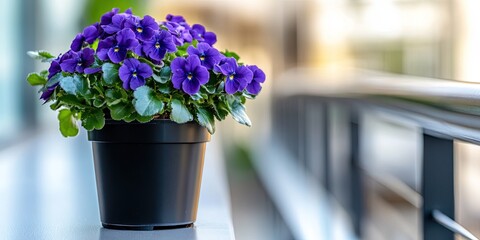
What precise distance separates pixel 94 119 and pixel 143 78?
0.06m

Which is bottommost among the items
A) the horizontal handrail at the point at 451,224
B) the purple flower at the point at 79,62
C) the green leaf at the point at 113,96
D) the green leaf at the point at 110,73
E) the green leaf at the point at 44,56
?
the horizontal handrail at the point at 451,224

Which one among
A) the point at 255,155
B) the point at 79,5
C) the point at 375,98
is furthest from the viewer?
the point at 79,5

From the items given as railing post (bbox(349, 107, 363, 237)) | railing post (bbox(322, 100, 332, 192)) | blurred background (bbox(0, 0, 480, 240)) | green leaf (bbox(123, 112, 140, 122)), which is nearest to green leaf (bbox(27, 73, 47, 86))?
green leaf (bbox(123, 112, 140, 122))

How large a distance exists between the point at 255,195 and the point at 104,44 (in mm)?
3288

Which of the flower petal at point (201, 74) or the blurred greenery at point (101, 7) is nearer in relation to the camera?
the flower petal at point (201, 74)

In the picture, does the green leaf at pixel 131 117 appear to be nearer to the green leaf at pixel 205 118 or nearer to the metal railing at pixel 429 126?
the green leaf at pixel 205 118

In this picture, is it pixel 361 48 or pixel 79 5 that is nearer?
pixel 79 5

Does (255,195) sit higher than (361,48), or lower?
lower

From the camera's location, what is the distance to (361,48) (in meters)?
6.25

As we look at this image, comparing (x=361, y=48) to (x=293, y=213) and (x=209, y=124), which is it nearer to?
(x=293, y=213)

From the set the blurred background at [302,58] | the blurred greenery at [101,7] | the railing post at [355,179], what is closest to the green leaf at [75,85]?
the blurred background at [302,58]

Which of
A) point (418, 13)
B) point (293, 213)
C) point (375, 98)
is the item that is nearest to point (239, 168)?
point (418, 13)

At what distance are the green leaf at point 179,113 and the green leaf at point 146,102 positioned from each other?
1 cm

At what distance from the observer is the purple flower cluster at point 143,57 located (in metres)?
0.71
